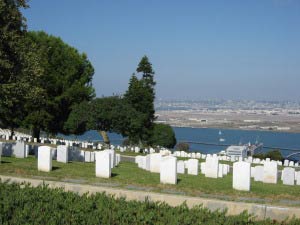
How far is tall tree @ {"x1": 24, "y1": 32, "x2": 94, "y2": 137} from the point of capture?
44000 millimetres

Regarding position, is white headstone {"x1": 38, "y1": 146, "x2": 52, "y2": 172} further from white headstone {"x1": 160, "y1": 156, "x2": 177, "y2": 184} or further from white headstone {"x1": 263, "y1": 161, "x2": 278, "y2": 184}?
white headstone {"x1": 263, "y1": 161, "x2": 278, "y2": 184}

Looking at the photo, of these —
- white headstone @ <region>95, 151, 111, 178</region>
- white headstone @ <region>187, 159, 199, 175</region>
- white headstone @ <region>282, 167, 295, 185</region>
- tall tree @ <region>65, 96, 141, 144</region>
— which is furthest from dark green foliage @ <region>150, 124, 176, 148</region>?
white headstone @ <region>95, 151, 111, 178</region>

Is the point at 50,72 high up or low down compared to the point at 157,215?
up

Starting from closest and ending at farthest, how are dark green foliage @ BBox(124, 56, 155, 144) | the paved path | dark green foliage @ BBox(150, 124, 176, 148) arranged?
the paved path → dark green foliage @ BBox(124, 56, 155, 144) → dark green foliage @ BBox(150, 124, 176, 148)

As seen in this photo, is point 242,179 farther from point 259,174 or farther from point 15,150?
point 15,150

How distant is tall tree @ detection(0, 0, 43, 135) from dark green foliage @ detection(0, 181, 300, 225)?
11.5 metres

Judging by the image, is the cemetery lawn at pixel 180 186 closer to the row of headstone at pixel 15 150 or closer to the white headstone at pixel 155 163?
the white headstone at pixel 155 163

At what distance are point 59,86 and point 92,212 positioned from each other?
120 feet

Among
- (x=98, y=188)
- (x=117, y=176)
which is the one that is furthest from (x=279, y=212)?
(x=117, y=176)

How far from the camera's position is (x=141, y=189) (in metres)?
13.2

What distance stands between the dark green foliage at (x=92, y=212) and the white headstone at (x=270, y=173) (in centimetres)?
954

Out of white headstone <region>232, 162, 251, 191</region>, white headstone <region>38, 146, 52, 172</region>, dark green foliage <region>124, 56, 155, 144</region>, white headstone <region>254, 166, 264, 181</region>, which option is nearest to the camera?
white headstone <region>232, 162, 251, 191</region>

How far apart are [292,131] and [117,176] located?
599 feet

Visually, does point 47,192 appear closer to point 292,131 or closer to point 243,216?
point 243,216
